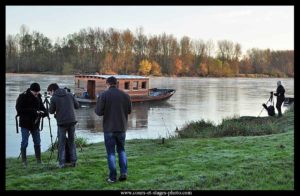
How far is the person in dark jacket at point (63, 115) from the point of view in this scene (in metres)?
7.34

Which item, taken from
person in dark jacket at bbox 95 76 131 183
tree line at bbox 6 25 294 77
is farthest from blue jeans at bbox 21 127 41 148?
tree line at bbox 6 25 294 77

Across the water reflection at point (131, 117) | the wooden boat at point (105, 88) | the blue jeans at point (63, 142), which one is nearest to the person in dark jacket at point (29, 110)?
the blue jeans at point (63, 142)

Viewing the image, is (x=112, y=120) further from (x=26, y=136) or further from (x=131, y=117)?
(x=131, y=117)

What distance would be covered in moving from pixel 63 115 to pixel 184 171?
8.08 feet

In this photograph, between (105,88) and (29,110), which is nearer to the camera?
(29,110)

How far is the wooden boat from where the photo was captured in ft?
103

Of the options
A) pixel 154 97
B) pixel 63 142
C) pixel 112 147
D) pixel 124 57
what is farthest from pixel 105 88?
pixel 124 57

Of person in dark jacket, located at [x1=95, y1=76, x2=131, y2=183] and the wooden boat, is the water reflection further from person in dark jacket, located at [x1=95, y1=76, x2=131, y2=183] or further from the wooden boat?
person in dark jacket, located at [x1=95, y1=76, x2=131, y2=183]

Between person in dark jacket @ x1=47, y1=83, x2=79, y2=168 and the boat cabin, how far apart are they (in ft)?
76.6

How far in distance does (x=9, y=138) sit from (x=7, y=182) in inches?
379

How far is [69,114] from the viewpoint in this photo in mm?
7363

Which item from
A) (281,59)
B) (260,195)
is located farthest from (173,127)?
(281,59)

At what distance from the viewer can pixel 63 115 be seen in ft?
24.0

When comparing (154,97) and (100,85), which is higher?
(100,85)
